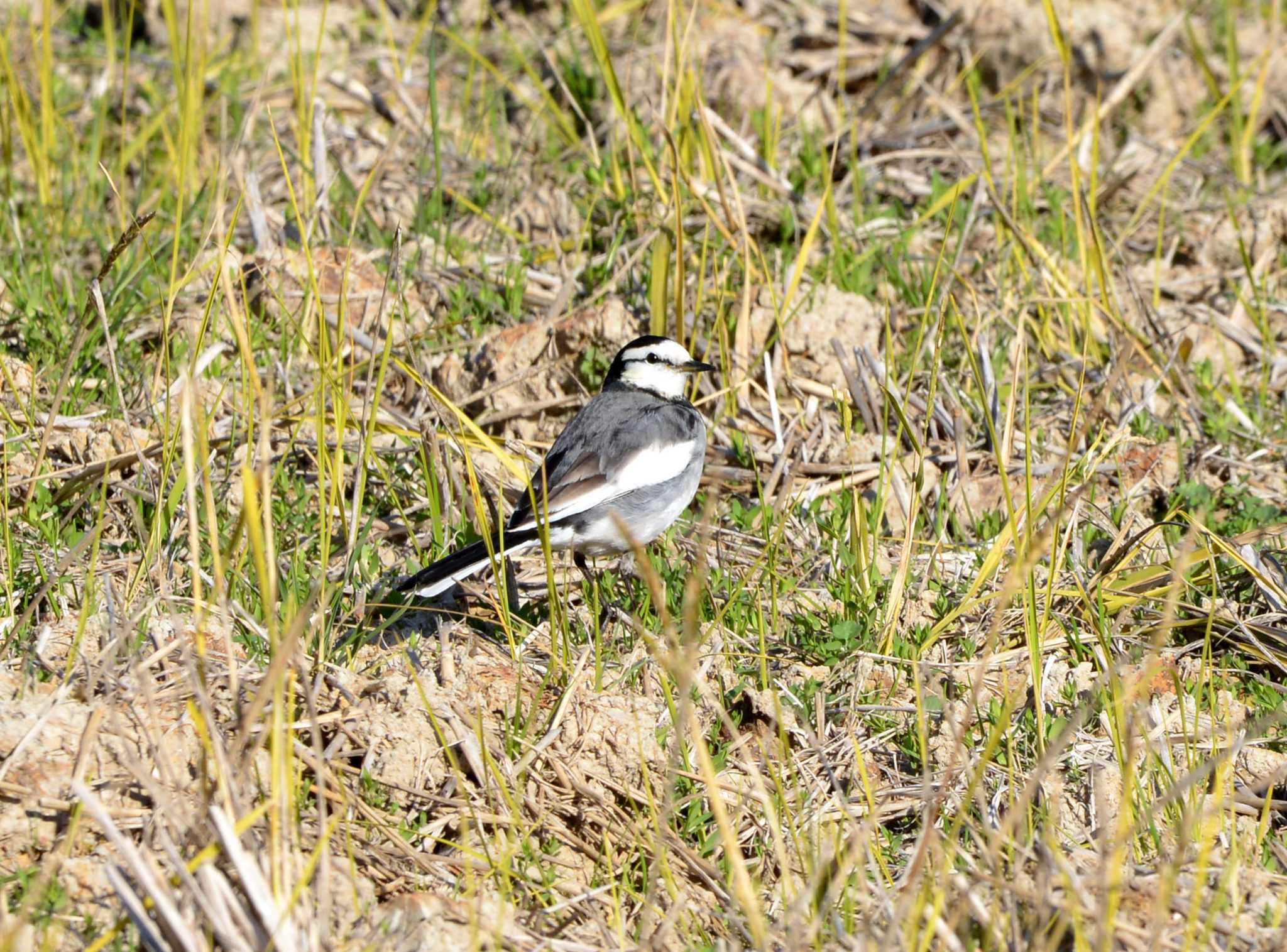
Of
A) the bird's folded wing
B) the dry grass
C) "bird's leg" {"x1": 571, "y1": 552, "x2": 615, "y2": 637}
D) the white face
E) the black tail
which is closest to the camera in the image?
the dry grass

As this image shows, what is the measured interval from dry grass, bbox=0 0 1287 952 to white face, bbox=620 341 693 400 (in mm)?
203

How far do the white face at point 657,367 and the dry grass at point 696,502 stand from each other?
203mm

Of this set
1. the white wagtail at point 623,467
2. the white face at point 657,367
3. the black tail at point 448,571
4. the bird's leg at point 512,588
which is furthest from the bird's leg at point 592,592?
the white face at point 657,367

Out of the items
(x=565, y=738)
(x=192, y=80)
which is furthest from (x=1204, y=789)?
(x=192, y=80)

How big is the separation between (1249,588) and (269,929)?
3560mm

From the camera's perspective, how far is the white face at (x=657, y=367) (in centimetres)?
558

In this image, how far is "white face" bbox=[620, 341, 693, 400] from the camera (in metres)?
5.58

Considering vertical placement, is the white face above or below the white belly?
above

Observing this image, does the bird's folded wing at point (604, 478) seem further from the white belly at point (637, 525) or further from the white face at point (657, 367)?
the white face at point (657, 367)

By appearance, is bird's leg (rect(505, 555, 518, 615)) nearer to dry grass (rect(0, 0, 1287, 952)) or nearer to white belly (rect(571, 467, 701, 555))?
dry grass (rect(0, 0, 1287, 952))

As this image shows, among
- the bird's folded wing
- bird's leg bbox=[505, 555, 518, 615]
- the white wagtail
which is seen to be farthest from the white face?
bird's leg bbox=[505, 555, 518, 615]

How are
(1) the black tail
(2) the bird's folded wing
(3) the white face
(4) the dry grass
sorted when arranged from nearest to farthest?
(4) the dry grass, (1) the black tail, (2) the bird's folded wing, (3) the white face

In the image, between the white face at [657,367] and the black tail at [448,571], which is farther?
the white face at [657,367]

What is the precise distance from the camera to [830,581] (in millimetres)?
4816
